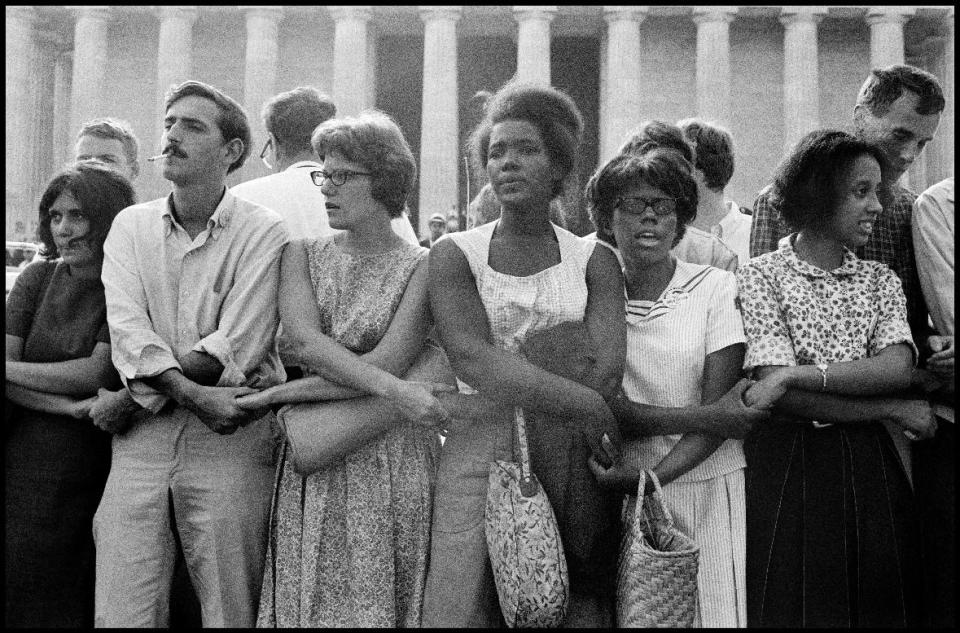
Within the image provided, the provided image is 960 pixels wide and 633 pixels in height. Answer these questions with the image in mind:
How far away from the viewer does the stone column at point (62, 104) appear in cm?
3428

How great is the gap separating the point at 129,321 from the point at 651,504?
8.30 feet

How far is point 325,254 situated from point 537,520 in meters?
1.65

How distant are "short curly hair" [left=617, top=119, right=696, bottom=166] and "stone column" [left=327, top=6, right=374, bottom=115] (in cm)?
2769

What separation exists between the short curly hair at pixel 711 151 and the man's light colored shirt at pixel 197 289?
3.03m

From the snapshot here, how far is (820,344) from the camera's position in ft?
12.6

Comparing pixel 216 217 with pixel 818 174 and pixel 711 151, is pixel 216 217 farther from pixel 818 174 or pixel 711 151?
pixel 711 151

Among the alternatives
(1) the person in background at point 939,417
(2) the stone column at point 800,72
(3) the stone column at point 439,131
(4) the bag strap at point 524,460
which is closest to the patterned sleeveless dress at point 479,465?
(4) the bag strap at point 524,460

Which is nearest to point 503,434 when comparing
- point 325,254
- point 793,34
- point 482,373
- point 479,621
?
point 482,373

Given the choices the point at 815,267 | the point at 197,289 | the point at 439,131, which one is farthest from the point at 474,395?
the point at 439,131

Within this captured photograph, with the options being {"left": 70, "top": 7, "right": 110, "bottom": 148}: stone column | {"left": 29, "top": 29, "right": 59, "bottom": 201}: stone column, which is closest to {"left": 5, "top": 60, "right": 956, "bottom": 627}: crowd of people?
{"left": 70, "top": 7, "right": 110, "bottom": 148}: stone column

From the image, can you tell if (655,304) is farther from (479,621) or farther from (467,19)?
(467,19)

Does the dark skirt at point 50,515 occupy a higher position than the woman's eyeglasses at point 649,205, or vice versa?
the woman's eyeglasses at point 649,205

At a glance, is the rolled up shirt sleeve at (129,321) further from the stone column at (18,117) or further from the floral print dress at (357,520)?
the stone column at (18,117)

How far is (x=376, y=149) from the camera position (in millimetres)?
4051
